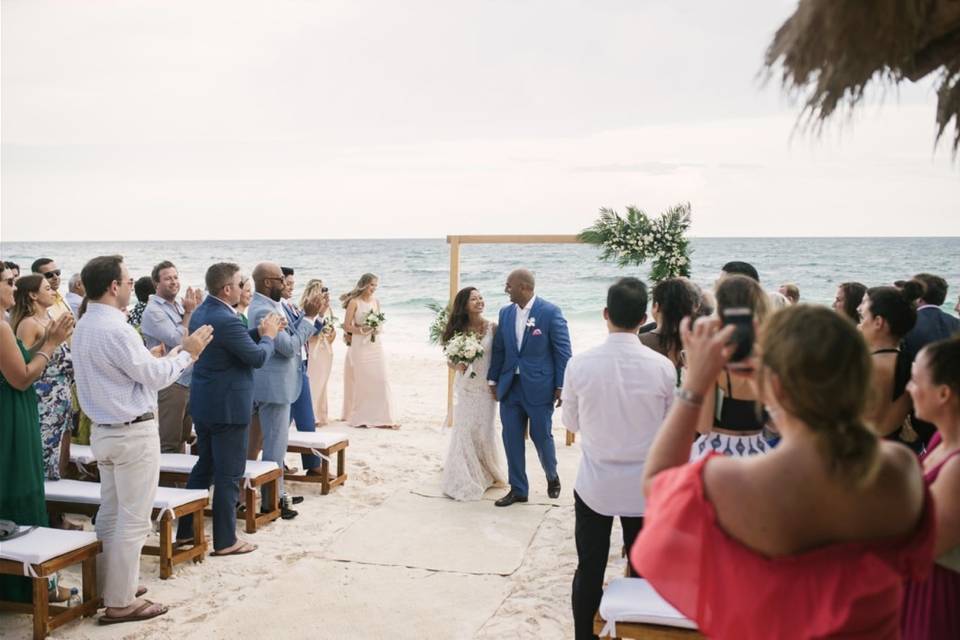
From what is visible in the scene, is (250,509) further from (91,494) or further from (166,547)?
(91,494)

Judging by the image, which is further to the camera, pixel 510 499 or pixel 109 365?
pixel 510 499

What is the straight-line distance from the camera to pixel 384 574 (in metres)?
5.54

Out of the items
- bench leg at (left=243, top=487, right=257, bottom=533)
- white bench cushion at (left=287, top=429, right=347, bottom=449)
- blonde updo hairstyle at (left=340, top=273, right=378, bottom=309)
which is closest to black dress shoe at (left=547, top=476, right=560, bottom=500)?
white bench cushion at (left=287, top=429, right=347, bottom=449)

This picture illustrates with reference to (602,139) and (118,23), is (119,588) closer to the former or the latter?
(118,23)

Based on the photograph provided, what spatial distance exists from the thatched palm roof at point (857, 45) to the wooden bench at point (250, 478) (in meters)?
5.14

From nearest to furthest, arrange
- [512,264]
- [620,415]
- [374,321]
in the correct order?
[620,415], [374,321], [512,264]

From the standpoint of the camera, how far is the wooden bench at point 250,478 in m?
6.25

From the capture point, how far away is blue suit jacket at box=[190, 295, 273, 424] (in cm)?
547

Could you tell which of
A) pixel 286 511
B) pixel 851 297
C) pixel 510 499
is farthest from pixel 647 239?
pixel 286 511

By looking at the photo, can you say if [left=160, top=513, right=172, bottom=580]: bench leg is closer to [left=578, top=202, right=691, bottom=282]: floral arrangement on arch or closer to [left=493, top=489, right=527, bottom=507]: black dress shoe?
[left=493, top=489, right=527, bottom=507]: black dress shoe

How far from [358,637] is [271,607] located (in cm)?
74

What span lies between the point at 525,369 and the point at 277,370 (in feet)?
7.22

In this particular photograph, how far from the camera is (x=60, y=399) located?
5617 mm

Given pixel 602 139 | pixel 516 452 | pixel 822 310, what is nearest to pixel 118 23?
pixel 516 452
